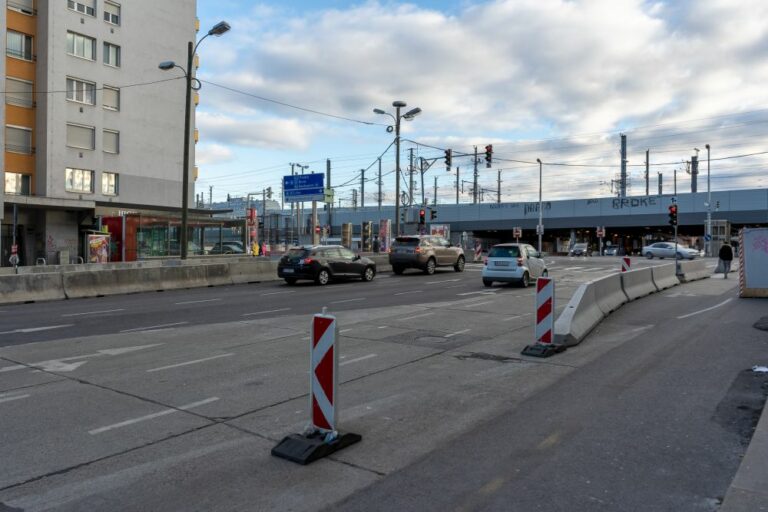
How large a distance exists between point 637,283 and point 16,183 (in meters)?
33.6

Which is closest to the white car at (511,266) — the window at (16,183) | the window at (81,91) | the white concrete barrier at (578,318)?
the white concrete barrier at (578,318)

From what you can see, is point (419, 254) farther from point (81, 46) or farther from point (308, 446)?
point (81, 46)

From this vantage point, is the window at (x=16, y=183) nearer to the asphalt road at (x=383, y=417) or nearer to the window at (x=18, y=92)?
the window at (x=18, y=92)

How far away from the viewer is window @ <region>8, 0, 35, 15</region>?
3406cm

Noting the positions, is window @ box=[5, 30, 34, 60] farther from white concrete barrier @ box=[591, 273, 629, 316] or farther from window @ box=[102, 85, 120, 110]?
white concrete barrier @ box=[591, 273, 629, 316]

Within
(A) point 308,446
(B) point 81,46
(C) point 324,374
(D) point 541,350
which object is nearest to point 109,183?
(B) point 81,46

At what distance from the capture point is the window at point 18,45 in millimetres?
34000

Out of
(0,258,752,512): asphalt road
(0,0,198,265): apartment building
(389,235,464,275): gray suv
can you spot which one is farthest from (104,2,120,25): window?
(0,258,752,512): asphalt road

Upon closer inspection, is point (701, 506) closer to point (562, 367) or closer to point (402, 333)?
point (562, 367)

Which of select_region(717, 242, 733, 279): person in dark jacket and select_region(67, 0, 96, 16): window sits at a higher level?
select_region(67, 0, 96, 16): window

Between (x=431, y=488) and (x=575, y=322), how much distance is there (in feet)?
21.8

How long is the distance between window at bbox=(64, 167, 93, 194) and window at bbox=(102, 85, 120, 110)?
4668 millimetres

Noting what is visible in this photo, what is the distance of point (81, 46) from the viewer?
36.7 meters

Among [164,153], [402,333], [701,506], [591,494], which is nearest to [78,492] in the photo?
A: [591,494]
